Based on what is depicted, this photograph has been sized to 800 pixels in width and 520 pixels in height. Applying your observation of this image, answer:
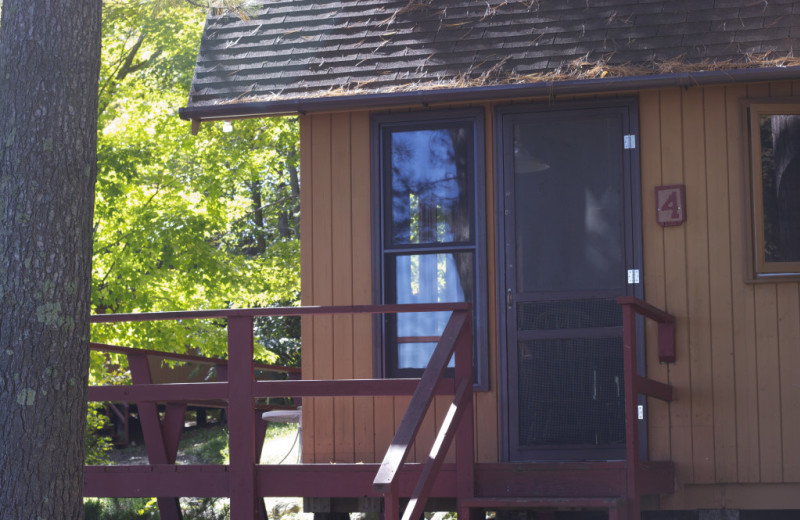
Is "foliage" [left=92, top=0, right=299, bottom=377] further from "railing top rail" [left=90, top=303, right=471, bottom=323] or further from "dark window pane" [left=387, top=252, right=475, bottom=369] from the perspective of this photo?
"railing top rail" [left=90, top=303, right=471, bottom=323]

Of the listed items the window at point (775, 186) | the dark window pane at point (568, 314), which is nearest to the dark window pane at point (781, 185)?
the window at point (775, 186)

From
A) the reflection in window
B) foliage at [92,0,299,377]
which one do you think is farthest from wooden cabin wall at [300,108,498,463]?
foliage at [92,0,299,377]

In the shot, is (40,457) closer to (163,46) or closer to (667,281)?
(667,281)

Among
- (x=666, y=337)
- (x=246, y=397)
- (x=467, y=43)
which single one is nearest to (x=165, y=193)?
(x=467, y=43)

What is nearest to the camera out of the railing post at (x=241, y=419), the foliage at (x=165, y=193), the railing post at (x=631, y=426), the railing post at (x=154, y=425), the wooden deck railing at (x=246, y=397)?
the railing post at (x=631, y=426)

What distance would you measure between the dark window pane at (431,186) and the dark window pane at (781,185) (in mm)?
2031

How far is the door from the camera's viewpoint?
6.78m

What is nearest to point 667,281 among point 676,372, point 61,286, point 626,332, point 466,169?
point 676,372

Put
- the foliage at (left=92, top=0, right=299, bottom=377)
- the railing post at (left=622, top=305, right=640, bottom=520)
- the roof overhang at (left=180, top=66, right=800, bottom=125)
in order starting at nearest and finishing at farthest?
the railing post at (left=622, top=305, right=640, bottom=520), the roof overhang at (left=180, top=66, right=800, bottom=125), the foliage at (left=92, top=0, right=299, bottom=377)

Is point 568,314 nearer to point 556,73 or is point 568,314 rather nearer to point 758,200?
point 758,200

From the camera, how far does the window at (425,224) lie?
702 cm

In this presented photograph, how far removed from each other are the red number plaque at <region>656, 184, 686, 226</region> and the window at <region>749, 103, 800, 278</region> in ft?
1.57

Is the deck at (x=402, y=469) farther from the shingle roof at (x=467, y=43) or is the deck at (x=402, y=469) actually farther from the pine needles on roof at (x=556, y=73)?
the shingle roof at (x=467, y=43)

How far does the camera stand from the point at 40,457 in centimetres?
486
